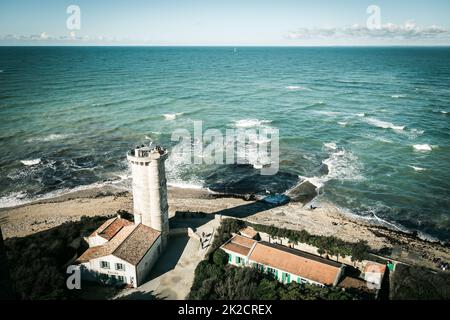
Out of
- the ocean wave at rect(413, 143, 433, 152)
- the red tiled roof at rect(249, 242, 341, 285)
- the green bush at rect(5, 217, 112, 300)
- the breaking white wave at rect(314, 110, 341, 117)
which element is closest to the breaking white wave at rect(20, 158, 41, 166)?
the green bush at rect(5, 217, 112, 300)

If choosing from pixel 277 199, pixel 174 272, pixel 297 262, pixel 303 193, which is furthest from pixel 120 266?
pixel 303 193

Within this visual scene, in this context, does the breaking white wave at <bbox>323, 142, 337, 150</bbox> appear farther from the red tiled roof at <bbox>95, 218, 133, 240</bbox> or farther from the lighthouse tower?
the red tiled roof at <bbox>95, 218, 133, 240</bbox>

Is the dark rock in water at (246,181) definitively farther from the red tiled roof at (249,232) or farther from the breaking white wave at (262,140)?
the red tiled roof at (249,232)

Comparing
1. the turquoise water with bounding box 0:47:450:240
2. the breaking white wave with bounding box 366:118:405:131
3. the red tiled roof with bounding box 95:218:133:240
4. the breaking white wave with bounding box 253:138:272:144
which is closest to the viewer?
the red tiled roof with bounding box 95:218:133:240

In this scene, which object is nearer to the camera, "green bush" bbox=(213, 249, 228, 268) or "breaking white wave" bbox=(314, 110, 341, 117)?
"green bush" bbox=(213, 249, 228, 268)

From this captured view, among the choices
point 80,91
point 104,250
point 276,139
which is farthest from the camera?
point 80,91

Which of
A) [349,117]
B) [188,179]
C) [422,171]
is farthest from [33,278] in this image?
[349,117]

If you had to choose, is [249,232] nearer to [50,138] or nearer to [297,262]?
[297,262]
